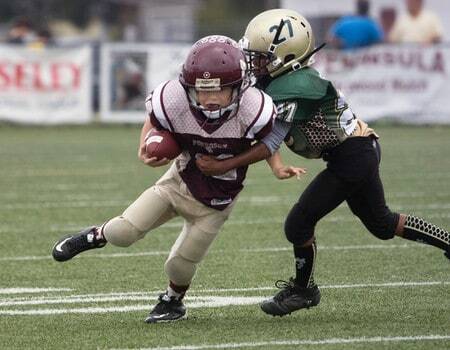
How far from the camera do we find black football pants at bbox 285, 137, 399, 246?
17.1 ft

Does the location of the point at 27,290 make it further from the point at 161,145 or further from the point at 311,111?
the point at 311,111

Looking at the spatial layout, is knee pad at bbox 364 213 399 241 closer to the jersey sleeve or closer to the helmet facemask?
the helmet facemask

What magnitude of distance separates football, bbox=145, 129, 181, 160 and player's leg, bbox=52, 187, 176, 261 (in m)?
0.27

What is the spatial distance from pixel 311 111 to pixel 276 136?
229mm

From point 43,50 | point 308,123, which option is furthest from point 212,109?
point 43,50

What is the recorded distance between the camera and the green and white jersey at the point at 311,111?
500 centimetres

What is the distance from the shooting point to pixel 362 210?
212 inches

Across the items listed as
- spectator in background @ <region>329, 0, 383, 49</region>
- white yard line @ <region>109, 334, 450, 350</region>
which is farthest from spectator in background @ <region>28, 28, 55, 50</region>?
white yard line @ <region>109, 334, 450, 350</region>

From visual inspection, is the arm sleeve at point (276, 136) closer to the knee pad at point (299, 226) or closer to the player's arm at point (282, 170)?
the player's arm at point (282, 170)

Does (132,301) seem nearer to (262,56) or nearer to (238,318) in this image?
(238,318)

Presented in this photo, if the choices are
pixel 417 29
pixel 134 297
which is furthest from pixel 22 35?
pixel 134 297

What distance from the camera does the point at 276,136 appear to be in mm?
4992

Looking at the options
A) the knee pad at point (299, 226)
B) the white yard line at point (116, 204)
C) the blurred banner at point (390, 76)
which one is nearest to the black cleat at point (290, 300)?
the knee pad at point (299, 226)

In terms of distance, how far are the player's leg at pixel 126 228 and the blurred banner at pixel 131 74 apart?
11428 millimetres
